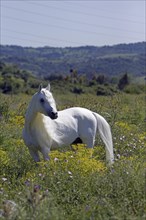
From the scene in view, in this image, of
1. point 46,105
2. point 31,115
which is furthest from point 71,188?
point 31,115

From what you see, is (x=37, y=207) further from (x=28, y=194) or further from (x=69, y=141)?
(x=69, y=141)

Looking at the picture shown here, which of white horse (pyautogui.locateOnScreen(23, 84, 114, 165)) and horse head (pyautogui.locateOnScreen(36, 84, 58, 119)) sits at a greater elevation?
horse head (pyautogui.locateOnScreen(36, 84, 58, 119))

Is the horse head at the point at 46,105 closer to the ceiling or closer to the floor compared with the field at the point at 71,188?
closer to the ceiling

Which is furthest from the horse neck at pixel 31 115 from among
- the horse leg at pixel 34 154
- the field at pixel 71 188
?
the field at pixel 71 188

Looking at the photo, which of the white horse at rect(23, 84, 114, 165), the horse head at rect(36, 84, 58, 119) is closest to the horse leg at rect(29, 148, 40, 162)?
the white horse at rect(23, 84, 114, 165)

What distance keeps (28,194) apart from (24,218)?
32cm

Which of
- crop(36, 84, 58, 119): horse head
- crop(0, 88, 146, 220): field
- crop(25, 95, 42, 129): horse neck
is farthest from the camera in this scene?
crop(25, 95, 42, 129): horse neck

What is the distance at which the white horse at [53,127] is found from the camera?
8352mm

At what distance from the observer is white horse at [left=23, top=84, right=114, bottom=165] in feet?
27.4

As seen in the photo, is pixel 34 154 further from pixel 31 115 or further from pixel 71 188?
Answer: pixel 71 188

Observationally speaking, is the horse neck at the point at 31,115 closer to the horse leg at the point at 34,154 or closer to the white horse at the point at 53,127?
the white horse at the point at 53,127

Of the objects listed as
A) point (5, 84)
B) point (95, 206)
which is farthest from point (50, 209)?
point (5, 84)

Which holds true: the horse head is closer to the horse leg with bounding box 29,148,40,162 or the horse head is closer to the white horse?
the white horse

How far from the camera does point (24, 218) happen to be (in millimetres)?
4770
